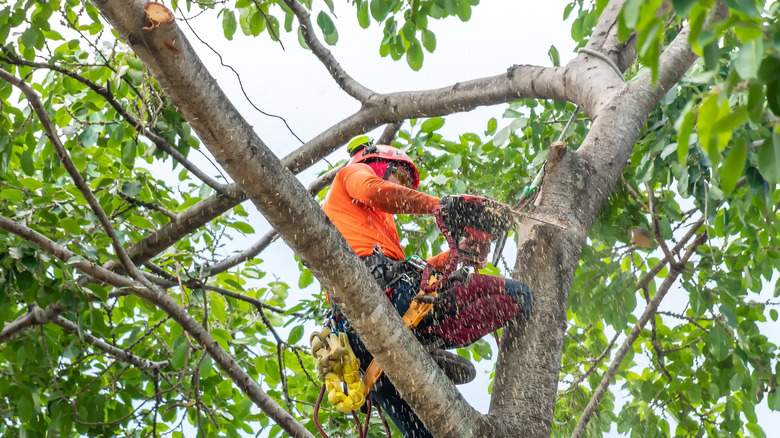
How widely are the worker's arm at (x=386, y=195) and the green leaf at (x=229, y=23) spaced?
4.62 feet

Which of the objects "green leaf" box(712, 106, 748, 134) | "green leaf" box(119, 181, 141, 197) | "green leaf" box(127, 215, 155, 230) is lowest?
"green leaf" box(712, 106, 748, 134)

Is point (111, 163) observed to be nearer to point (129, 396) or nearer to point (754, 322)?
point (129, 396)

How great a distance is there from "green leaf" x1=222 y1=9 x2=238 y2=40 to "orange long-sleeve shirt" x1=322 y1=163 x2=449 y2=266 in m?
1.32

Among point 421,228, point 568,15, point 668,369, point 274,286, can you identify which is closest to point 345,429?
point 274,286

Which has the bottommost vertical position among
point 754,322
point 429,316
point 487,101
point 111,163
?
point 754,322

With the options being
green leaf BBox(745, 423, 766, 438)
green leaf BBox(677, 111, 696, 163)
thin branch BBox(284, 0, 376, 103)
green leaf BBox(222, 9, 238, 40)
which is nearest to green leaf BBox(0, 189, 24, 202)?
green leaf BBox(222, 9, 238, 40)

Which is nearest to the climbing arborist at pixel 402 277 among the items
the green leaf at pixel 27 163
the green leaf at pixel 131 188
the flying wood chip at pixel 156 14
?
the flying wood chip at pixel 156 14

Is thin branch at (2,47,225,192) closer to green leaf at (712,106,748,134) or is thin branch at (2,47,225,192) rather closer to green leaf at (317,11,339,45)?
green leaf at (317,11,339,45)

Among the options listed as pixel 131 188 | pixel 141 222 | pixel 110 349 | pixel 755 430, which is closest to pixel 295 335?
pixel 110 349

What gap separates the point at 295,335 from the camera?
13.4 ft

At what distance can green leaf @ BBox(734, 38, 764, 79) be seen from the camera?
975 millimetres

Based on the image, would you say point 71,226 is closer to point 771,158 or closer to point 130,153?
point 130,153

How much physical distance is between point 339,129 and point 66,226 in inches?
47.0

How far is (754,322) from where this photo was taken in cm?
369
